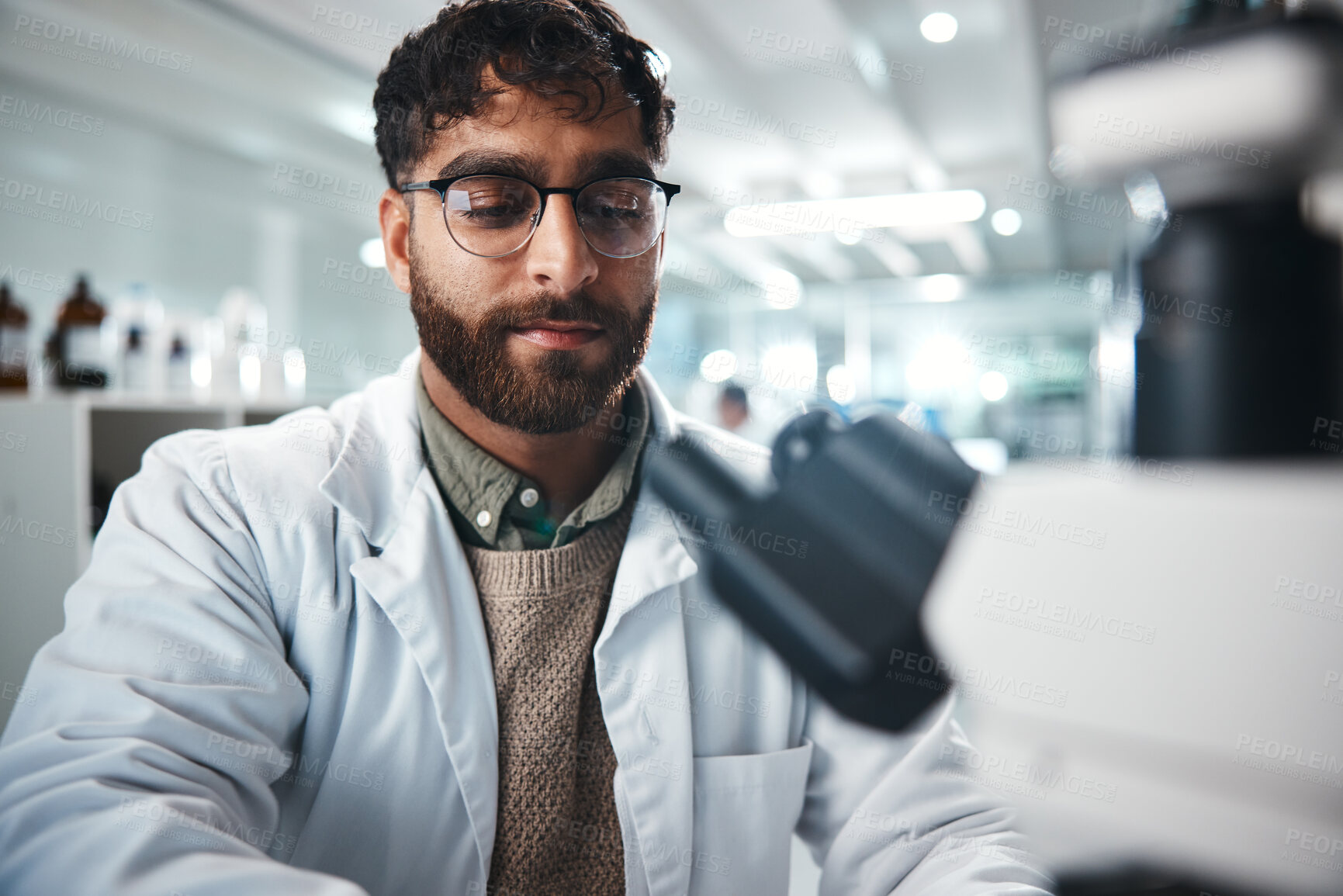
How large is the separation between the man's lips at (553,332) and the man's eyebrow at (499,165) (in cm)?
13

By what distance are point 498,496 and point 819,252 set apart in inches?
201

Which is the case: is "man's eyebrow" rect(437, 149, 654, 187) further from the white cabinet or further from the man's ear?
the white cabinet

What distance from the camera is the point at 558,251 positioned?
729 mm

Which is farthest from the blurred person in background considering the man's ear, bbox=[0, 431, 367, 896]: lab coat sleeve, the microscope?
the microscope

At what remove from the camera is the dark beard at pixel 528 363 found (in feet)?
2.51

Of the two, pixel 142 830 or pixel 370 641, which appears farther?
pixel 370 641

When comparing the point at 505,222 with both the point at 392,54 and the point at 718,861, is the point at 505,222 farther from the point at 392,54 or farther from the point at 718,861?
the point at 718,861

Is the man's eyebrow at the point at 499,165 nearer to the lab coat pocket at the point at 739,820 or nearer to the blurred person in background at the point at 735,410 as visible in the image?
the lab coat pocket at the point at 739,820

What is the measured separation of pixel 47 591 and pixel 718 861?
104cm

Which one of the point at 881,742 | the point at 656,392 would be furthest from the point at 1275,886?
the point at 656,392

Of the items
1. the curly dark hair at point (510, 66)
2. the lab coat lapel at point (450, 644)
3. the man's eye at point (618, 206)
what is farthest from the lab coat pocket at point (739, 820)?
the curly dark hair at point (510, 66)

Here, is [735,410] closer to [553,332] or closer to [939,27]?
[939,27]

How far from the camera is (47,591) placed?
116 cm

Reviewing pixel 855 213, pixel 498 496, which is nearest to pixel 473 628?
pixel 498 496
